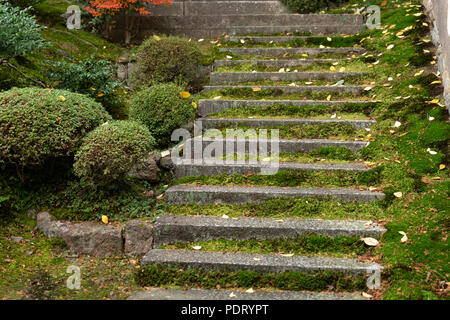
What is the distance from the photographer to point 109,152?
13.7 ft

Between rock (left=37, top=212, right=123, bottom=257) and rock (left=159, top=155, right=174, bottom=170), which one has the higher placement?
rock (left=159, top=155, right=174, bottom=170)

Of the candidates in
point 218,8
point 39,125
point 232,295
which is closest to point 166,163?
point 39,125

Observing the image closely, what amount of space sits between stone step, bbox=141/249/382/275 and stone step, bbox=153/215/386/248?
221 mm

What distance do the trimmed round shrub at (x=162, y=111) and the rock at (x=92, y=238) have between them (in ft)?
5.02

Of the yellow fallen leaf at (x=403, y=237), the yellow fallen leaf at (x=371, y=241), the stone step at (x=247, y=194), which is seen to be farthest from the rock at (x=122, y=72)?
the yellow fallen leaf at (x=403, y=237)

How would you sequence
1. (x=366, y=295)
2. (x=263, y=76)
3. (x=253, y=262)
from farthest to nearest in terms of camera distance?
(x=263, y=76) < (x=253, y=262) < (x=366, y=295)

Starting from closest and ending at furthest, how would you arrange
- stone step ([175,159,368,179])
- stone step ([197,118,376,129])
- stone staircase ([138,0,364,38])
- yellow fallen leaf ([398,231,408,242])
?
yellow fallen leaf ([398,231,408,242]), stone step ([175,159,368,179]), stone step ([197,118,376,129]), stone staircase ([138,0,364,38])

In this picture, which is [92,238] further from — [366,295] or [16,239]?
[366,295]

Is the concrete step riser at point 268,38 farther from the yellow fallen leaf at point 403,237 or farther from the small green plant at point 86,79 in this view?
the yellow fallen leaf at point 403,237

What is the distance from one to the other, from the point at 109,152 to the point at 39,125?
2.40 feet

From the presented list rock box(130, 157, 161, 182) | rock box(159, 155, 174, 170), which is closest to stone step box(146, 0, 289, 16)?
rock box(159, 155, 174, 170)

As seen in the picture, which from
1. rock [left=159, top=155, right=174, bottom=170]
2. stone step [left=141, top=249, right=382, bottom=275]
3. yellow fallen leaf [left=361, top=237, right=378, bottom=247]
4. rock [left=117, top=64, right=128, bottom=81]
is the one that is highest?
rock [left=117, top=64, right=128, bottom=81]

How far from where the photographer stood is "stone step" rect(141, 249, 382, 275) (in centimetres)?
354

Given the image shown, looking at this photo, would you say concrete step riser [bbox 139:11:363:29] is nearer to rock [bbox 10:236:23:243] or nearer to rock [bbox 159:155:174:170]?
rock [bbox 159:155:174:170]
